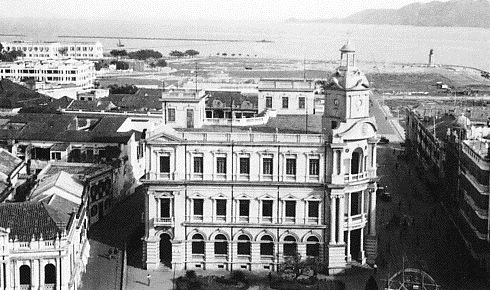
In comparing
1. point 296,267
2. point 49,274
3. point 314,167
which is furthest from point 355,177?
point 49,274

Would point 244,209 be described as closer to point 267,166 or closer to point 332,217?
point 267,166

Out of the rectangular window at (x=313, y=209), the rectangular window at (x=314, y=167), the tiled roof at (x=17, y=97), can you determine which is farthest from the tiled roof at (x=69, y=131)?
the tiled roof at (x=17, y=97)

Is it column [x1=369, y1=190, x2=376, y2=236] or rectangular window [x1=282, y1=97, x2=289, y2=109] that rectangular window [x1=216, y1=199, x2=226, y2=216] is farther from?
rectangular window [x1=282, y1=97, x2=289, y2=109]

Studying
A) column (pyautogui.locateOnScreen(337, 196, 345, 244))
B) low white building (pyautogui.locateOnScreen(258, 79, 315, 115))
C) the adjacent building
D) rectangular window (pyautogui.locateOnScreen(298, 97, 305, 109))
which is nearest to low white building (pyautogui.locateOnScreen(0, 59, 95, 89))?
the adjacent building

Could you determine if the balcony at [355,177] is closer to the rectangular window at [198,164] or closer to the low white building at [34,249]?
the rectangular window at [198,164]

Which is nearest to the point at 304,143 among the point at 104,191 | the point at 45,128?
the point at 104,191

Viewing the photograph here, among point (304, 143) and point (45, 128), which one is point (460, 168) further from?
point (45, 128)
